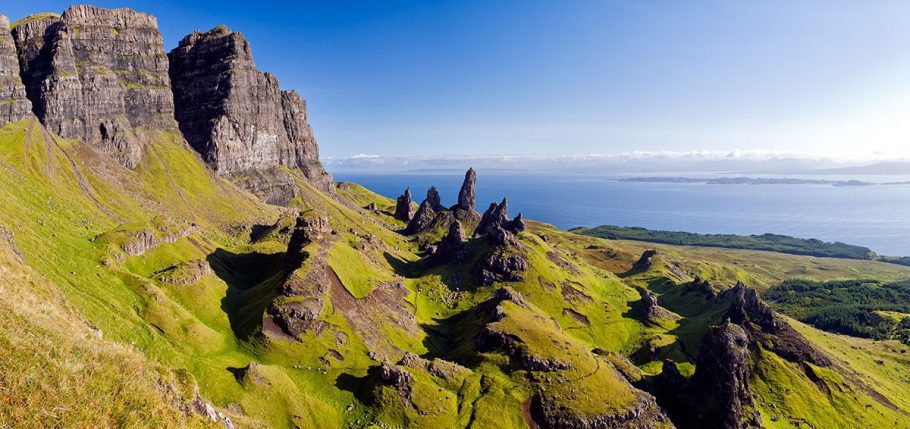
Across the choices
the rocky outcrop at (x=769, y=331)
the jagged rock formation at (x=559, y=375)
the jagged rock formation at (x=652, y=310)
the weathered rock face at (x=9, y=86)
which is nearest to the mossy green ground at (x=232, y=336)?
the jagged rock formation at (x=559, y=375)

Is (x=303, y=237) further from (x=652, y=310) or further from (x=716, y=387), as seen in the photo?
(x=652, y=310)

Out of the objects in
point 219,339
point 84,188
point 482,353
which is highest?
point 84,188

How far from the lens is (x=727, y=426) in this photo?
109875 mm

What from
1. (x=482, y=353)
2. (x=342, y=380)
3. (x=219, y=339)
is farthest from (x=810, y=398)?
(x=219, y=339)

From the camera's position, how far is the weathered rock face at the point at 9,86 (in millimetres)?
174000

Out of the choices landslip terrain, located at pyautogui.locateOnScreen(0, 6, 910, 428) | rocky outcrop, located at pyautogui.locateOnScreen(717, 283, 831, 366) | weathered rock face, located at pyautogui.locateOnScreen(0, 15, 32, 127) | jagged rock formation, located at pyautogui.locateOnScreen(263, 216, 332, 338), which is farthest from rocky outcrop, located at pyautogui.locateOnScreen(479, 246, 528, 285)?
weathered rock face, located at pyautogui.locateOnScreen(0, 15, 32, 127)

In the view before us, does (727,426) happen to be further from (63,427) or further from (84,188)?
(84,188)

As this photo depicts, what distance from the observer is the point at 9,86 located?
17925cm

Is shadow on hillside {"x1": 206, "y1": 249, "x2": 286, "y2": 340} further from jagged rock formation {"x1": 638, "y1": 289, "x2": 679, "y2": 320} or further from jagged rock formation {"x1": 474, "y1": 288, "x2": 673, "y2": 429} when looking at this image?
jagged rock formation {"x1": 638, "y1": 289, "x2": 679, "y2": 320}

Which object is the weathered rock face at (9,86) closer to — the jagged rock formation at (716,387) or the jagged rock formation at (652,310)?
the jagged rock formation at (716,387)

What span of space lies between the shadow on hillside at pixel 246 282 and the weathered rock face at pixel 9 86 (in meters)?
101

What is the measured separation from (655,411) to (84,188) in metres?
197

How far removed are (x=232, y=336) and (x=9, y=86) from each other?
16239 centimetres

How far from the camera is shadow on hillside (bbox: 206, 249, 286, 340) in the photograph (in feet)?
367
